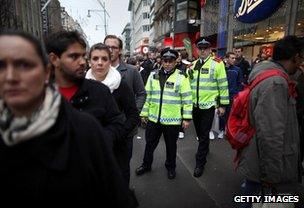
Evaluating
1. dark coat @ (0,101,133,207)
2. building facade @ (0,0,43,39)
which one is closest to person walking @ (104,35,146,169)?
dark coat @ (0,101,133,207)

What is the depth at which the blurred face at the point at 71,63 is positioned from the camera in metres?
2.66

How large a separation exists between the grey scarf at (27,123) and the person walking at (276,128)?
6.62ft

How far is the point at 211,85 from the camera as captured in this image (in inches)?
231

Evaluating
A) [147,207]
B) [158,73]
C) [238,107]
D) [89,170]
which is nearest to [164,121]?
[158,73]

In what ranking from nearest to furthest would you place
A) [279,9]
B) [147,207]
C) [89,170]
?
[89,170], [147,207], [279,9]

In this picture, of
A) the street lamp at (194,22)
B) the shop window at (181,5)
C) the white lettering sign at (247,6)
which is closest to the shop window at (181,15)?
the shop window at (181,5)

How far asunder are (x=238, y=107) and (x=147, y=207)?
6.30 feet

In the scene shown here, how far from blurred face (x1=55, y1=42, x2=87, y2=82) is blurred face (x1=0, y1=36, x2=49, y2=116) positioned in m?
1.16

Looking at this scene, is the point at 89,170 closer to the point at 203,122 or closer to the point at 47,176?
the point at 47,176

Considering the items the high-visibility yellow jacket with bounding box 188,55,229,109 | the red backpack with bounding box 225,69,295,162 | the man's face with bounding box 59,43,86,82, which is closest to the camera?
the man's face with bounding box 59,43,86,82

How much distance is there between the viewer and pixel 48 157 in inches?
57.3

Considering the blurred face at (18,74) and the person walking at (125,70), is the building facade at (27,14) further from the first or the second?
the blurred face at (18,74)

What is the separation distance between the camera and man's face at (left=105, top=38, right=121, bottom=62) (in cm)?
434

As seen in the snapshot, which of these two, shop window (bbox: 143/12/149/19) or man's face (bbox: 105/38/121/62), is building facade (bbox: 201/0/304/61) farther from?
shop window (bbox: 143/12/149/19)
